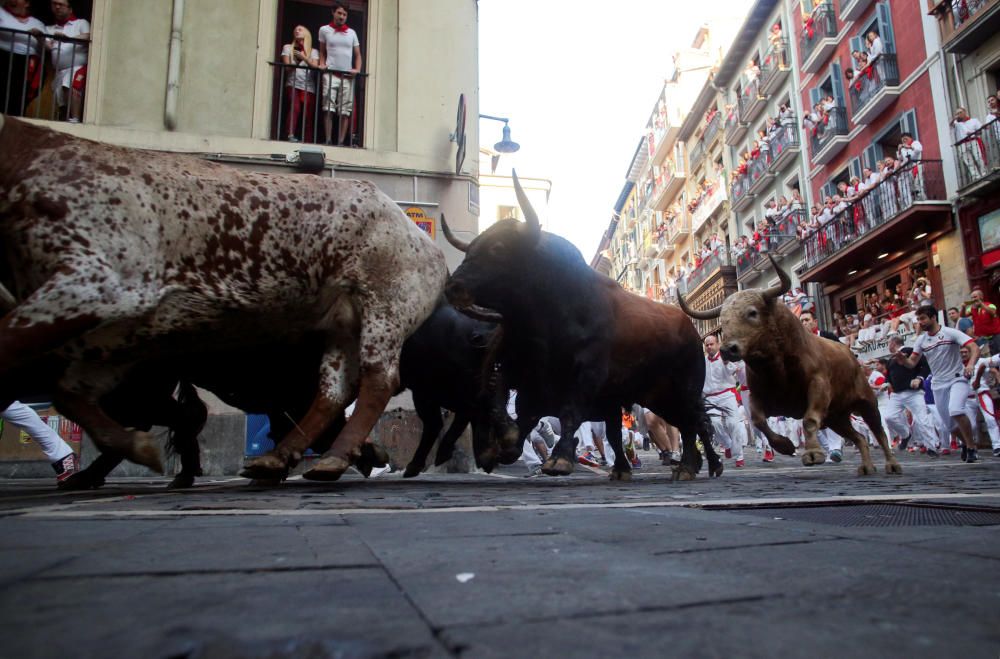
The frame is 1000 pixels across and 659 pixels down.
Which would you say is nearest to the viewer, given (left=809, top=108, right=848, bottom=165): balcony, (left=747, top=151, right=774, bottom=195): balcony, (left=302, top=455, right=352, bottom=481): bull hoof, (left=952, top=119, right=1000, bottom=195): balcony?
(left=302, top=455, right=352, bottom=481): bull hoof

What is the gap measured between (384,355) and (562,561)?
132 inches

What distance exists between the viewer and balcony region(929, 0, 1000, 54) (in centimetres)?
1781

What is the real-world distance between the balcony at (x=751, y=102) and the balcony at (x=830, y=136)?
18.1ft

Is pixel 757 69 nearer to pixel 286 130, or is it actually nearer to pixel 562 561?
pixel 286 130

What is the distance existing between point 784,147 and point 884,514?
1153 inches

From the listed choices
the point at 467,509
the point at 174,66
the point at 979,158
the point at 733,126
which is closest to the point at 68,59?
the point at 174,66

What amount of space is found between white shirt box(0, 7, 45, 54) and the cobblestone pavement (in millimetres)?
10079

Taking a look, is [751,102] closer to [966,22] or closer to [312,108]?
[966,22]

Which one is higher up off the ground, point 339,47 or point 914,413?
point 339,47

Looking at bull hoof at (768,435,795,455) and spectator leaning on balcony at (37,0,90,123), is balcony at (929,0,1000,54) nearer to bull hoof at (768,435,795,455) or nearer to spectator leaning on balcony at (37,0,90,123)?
bull hoof at (768,435,795,455)

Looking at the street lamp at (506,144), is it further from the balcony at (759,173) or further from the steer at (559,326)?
the balcony at (759,173)

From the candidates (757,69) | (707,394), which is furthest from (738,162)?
(707,394)

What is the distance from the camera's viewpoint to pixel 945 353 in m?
10.4

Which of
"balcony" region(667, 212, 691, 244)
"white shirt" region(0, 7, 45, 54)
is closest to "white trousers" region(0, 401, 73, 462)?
"white shirt" region(0, 7, 45, 54)
